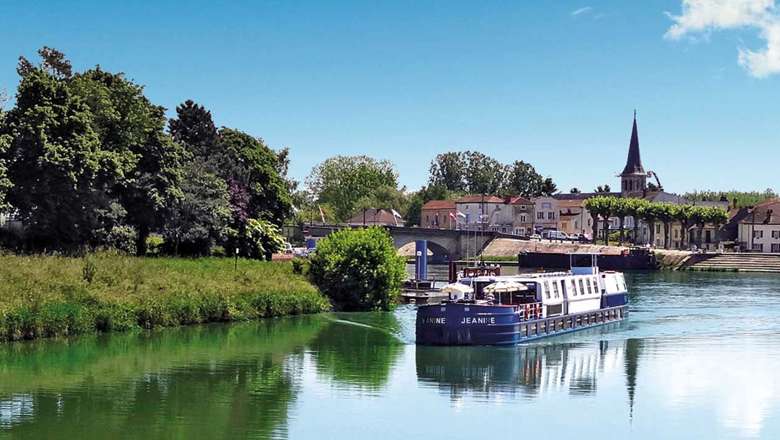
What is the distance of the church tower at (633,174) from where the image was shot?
186500 mm

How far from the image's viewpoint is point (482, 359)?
43.8 m

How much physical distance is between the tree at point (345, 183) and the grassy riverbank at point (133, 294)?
110947mm

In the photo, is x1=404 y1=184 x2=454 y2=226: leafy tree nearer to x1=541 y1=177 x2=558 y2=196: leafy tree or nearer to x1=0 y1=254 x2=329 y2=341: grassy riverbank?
x1=541 y1=177 x2=558 y2=196: leafy tree

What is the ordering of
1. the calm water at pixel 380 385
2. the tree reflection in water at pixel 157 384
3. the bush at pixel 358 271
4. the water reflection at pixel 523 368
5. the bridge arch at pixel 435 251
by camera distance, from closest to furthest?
the tree reflection in water at pixel 157 384 < the calm water at pixel 380 385 < the water reflection at pixel 523 368 < the bush at pixel 358 271 < the bridge arch at pixel 435 251

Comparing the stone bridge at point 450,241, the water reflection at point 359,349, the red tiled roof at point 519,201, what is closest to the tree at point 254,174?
the water reflection at point 359,349

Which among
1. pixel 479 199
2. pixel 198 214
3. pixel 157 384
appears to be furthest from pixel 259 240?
pixel 479 199

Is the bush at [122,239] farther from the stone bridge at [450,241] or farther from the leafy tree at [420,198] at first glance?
the leafy tree at [420,198]

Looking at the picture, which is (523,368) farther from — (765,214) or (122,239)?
(765,214)

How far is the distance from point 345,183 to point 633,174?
51930 mm

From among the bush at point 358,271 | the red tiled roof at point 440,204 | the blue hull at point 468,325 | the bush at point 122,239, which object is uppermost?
the red tiled roof at point 440,204

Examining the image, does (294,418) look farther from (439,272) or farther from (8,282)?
(439,272)

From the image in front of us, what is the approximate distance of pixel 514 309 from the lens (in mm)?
47469

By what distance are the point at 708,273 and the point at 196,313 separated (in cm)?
7864

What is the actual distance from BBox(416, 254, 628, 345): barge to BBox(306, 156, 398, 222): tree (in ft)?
377
